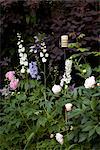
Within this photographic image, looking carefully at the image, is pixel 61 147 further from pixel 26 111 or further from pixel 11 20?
pixel 11 20

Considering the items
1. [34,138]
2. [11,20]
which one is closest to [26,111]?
[34,138]

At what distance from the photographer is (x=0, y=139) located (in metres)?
3.38

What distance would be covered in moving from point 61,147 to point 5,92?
854 millimetres

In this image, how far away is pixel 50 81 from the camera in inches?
159

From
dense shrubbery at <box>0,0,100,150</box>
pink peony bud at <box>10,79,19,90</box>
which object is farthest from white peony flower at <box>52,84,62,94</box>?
pink peony bud at <box>10,79,19,90</box>

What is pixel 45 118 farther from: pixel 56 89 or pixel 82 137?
pixel 82 137

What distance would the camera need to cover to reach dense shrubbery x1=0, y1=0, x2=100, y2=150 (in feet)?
9.19

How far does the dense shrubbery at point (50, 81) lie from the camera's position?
2.80 metres

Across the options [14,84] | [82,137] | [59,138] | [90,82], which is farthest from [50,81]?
[82,137]

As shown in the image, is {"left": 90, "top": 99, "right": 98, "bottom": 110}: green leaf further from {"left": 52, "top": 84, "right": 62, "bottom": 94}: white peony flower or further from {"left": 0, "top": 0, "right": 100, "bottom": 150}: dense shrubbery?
{"left": 52, "top": 84, "right": 62, "bottom": 94}: white peony flower

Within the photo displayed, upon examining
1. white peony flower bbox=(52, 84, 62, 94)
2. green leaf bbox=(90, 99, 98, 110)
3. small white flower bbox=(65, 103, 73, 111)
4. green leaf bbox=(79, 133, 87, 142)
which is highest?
green leaf bbox=(90, 99, 98, 110)

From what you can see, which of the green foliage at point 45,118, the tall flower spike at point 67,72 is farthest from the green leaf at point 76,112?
the tall flower spike at point 67,72

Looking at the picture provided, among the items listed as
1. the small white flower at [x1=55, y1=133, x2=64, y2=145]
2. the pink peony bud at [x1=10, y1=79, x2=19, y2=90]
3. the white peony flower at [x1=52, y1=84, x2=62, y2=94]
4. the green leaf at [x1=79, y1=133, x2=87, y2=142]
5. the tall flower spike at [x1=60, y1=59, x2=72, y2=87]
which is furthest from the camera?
the pink peony bud at [x1=10, y1=79, x2=19, y2=90]

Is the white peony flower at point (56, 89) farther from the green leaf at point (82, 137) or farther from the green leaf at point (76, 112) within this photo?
the green leaf at point (82, 137)
